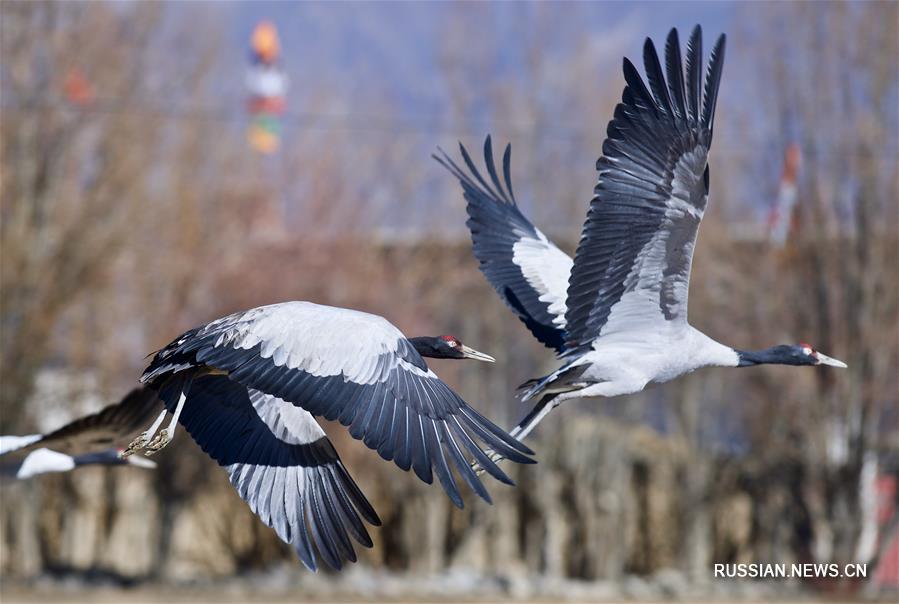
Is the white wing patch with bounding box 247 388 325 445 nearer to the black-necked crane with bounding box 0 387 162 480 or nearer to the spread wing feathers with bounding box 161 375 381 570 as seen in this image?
the spread wing feathers with bounding box 161 375 381 570

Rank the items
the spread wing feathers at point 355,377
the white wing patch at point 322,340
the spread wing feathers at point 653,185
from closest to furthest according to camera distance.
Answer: the spread wing feathers at point 355,377 → the white wing patch at point 322,340 → the spread wing feathers at point 653,185

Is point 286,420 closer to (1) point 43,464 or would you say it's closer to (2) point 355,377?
(2) point 355,377

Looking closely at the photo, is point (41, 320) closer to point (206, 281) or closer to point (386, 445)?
point (206, 281)

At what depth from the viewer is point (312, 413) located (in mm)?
6430

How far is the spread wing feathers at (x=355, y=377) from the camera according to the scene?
612 centimetres

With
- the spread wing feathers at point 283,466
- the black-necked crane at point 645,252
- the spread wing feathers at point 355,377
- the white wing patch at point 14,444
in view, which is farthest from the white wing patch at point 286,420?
the white wing patch at point 14,444

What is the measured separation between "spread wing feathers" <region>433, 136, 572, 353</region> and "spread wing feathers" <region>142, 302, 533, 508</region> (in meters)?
1.93

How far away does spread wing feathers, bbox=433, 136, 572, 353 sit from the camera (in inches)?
344

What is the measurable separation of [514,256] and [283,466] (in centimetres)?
270

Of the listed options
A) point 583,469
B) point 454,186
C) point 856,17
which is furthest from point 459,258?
point 856,17

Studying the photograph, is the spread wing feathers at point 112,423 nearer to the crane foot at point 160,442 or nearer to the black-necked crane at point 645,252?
the crane foot at point 160,442

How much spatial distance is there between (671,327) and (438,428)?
2.00m

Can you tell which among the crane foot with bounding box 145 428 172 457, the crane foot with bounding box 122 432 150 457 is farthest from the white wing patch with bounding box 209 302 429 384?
the crane foot with bounding box 122 432 150 457

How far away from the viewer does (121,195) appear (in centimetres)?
2039
